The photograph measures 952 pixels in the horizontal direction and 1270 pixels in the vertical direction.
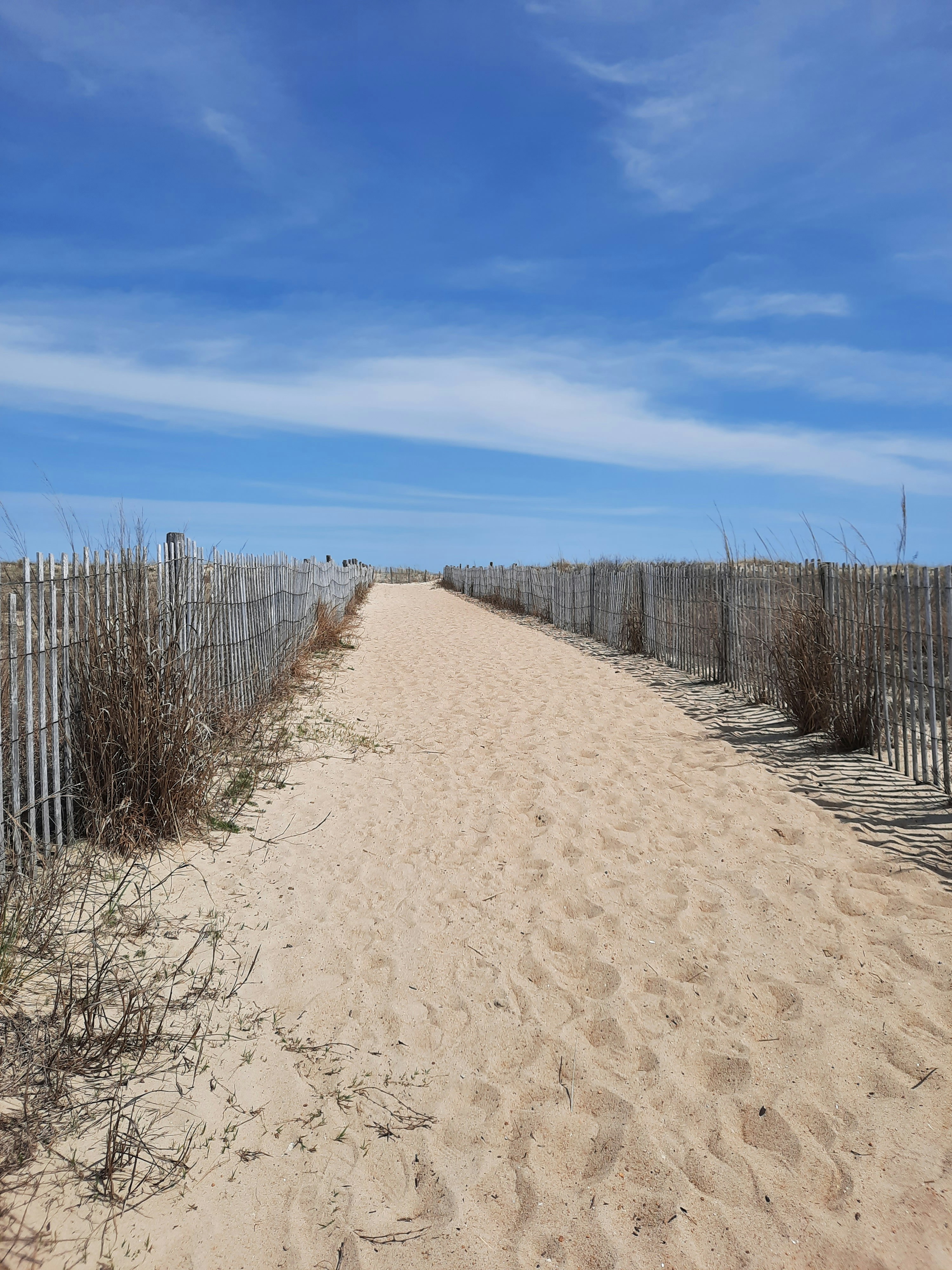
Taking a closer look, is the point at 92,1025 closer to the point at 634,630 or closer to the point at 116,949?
the point at 116,949

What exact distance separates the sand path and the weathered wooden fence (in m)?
1.11

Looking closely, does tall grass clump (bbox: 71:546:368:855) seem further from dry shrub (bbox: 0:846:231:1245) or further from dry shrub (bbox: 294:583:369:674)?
dry shrub (bbox: 294:583:369:674)

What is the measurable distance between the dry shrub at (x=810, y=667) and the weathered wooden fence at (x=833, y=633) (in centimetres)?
2

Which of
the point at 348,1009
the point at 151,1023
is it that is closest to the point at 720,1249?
the point at 348,1009

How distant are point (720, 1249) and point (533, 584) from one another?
62.9 ft

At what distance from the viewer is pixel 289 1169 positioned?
226 cm

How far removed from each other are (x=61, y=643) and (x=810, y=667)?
527 cm

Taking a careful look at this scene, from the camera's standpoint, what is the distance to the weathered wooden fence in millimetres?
5074

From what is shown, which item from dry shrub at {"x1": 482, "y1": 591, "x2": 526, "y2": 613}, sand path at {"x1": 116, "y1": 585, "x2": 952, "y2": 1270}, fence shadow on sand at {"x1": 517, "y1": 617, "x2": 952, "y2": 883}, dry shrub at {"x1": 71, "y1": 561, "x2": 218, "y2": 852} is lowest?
sand path at {"x1": 116, "y1": 585, "x2": 952, "y2": 1270}

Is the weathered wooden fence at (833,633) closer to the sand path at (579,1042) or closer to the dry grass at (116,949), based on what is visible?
the sand path at (579,1042)

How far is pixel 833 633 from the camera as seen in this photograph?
20.2 ft

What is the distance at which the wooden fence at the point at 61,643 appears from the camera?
3596mm

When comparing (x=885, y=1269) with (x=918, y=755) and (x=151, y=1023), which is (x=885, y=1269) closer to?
(x=151, y=1023)

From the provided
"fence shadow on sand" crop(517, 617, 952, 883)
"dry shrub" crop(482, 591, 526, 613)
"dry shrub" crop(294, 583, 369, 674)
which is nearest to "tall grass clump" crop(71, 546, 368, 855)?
"fence shadow on sand" crop(517, 617, 952, 883)
